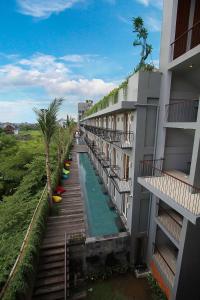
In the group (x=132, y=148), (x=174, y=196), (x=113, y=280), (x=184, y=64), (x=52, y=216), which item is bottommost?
(x=113, y=280)

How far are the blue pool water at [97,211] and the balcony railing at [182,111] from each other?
30.8ft

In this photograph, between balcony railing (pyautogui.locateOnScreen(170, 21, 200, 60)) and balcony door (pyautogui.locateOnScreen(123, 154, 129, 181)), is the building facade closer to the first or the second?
balcony door (pyautogui.locateOnScreen(123, 154, 129, 181))

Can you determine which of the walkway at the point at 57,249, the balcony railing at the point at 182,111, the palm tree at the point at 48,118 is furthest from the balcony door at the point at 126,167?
the palm tree at the point at 48,118

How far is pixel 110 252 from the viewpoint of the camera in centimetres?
1084

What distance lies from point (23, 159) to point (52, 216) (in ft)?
49.1

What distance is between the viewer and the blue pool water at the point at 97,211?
1296cm

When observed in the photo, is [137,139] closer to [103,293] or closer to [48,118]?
[48,118]

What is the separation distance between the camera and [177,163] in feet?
33.4

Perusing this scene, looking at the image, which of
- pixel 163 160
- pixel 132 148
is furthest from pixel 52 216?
pixel 163 160

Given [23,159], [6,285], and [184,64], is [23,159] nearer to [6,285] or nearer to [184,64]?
[6,285]

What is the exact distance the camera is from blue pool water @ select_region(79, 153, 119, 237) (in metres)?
13.0

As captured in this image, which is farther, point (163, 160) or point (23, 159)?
point (23, 159)

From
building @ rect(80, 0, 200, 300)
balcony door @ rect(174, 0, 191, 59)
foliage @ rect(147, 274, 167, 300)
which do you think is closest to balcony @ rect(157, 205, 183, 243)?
building @ rect(80, 0, 200, 300)

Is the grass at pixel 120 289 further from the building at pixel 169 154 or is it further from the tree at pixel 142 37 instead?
the tree at pixel 142 37
